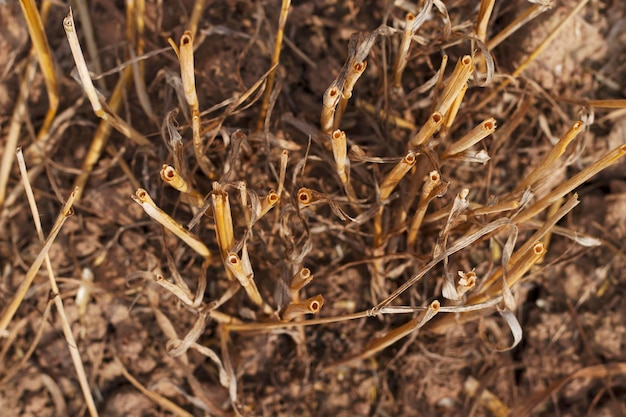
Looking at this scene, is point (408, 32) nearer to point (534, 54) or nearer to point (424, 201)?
point (424, 201)

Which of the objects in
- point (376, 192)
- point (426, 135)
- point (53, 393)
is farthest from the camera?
point (53, 393)

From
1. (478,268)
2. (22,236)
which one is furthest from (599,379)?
(22,236)

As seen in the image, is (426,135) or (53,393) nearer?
(426,135)

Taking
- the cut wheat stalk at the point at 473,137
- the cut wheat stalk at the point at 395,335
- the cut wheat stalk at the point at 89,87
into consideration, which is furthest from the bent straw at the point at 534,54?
the cut wheat stalk at the point at 89,87

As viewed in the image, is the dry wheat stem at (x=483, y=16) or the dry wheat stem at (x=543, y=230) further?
the dry wheat stem at (x=483, y=16)

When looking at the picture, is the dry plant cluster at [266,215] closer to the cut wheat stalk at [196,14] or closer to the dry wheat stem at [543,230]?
the cut wheat stalk at [196,14]

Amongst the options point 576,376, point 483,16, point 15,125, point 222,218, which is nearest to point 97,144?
point 15,125

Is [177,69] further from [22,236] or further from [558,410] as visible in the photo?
[558,410]
